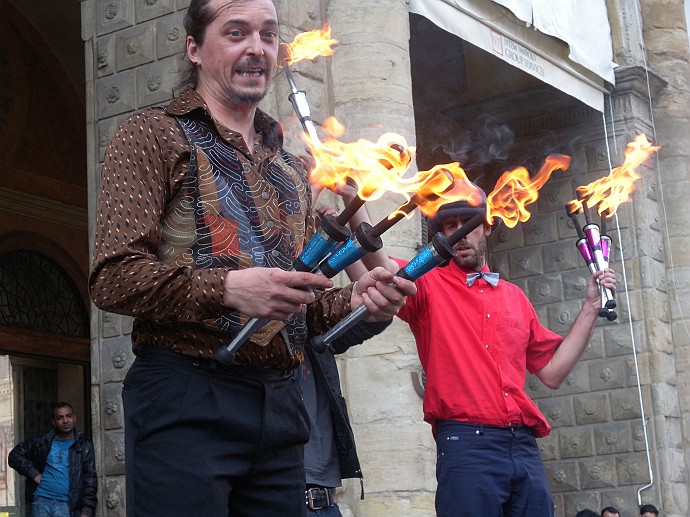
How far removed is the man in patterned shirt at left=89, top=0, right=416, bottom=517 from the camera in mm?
2645

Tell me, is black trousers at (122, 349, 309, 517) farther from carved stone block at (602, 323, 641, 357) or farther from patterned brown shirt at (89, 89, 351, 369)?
carved stone block at (602, 323, 641, 357)

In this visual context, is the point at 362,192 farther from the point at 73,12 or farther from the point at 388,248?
the point at 73,12

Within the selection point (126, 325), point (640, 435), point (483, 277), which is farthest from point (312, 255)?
point (640, 435)

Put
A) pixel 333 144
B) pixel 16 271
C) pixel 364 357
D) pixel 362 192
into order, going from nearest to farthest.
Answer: pixel 362 192
pixel 333 144
pixel 364 357
pixel 16 271

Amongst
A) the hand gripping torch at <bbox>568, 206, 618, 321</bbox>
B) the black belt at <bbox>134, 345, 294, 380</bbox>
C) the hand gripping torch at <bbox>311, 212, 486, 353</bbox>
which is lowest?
the black belt at <bbox>134, 345, 294, 380</bbox>

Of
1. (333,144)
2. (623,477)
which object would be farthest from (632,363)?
(333,144)

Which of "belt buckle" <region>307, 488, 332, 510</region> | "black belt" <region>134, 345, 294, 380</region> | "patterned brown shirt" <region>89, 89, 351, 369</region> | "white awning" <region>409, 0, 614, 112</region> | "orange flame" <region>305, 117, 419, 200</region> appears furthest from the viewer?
"white awning" <region>409, 0, 614, 112</region>

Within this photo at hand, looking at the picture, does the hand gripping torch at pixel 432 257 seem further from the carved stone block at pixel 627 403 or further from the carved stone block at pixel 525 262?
the carved stone block at pixel 525 262

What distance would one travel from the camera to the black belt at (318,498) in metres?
4.24

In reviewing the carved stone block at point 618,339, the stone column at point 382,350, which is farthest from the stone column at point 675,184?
the stone column at point 382,350

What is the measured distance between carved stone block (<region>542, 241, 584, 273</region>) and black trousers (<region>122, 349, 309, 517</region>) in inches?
367

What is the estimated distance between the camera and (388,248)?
24.4 feet

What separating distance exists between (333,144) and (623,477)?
8.52 m

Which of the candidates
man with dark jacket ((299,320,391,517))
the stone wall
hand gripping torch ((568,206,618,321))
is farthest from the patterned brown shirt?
the stone wall
